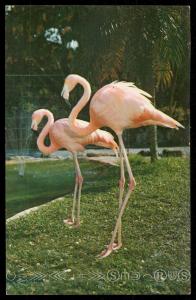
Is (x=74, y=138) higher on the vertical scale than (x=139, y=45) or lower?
lower

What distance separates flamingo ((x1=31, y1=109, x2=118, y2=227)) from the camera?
172 inches

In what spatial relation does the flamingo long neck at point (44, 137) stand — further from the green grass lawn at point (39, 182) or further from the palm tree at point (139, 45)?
the palm tree at point (139, 45)

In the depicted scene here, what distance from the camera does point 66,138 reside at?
4398 millimetres

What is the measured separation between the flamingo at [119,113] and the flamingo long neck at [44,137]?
6.6 inches

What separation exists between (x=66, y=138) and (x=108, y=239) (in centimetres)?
84

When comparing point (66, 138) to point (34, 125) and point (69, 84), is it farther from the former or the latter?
point (69, 84)

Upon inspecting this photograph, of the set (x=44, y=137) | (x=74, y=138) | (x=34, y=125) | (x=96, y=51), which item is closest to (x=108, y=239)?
(x=74, y=138)

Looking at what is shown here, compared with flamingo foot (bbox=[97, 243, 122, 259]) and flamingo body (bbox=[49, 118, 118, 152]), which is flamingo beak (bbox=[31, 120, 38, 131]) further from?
flamingo foot (bbox=[97, 243, 122, 259])

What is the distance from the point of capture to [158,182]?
446 centimetres

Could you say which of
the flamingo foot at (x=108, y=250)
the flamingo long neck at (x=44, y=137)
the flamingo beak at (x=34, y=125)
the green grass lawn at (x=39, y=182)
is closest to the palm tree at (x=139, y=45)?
the flamingo long neck at (x=44, y=137)

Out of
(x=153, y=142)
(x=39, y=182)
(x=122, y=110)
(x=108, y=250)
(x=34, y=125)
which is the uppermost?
(x=122, y=110)

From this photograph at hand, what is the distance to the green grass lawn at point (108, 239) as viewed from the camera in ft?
14.2

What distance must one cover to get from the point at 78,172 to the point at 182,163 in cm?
80
